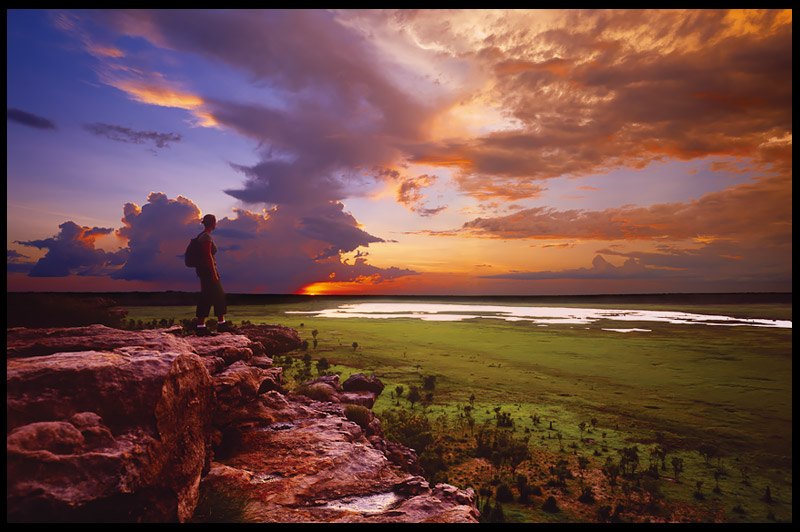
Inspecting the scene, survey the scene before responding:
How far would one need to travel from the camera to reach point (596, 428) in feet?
57.0

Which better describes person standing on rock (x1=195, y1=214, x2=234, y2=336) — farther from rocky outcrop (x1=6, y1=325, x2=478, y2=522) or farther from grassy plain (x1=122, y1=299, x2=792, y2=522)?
grassy plain (x1=122, y1=299, x2=792, y2=522)

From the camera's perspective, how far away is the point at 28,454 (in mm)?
4102

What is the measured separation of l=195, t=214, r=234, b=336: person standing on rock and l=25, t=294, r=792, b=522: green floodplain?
8.17 metres

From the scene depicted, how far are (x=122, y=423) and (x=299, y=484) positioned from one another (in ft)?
11.0

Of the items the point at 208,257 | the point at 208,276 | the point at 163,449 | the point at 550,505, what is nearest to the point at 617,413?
the point at 550,505

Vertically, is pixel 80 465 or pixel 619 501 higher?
pixel 80 465

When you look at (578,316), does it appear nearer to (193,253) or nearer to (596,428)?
(596,428)

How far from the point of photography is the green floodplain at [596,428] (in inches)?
451

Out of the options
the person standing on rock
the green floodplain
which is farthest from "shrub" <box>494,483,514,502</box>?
the person standing on rock

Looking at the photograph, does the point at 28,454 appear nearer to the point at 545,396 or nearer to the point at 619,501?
the point at 619,501

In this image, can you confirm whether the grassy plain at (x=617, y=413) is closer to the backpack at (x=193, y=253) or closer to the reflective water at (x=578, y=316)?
the backpack at (x=193, y=253)

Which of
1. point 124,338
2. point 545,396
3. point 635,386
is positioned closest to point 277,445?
point 124,338

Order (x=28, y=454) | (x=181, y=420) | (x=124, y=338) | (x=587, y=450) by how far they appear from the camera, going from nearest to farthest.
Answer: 1. (x=28, y=454)
2. (x=181, y=420)
3. (x=124, y=338)
4. (x=587, y=450)

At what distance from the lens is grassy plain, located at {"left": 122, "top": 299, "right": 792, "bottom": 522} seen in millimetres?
11609
